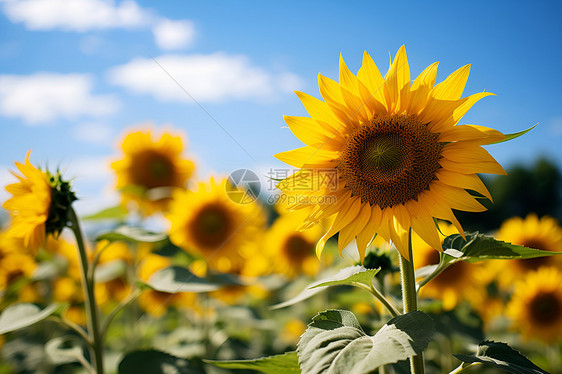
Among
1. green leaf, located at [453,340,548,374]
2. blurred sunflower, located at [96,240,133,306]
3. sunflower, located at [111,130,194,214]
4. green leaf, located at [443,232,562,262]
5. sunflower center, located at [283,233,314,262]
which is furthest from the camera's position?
sunflower center, located at [283,233,314,262]

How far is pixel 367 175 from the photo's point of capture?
1.74 meters

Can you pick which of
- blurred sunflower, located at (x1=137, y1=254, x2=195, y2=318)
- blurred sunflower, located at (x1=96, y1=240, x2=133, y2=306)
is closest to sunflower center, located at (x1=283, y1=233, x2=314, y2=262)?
blurred sunflower, located at (x1=137, y1=254, x2=195, y2=318)

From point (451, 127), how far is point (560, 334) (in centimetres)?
390

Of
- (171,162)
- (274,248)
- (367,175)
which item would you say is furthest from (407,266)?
(274,248)

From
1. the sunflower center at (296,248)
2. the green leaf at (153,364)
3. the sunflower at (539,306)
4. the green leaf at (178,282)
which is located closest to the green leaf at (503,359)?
the green leaf at (178,282)

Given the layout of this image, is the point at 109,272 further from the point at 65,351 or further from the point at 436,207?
the point at 436,207

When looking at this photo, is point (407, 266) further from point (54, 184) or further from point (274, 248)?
point (274, 248)

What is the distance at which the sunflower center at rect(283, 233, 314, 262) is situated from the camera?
5449mm

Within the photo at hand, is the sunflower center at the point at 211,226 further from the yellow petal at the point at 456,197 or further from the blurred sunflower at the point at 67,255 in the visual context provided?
the yellow petal at the point at 456,197

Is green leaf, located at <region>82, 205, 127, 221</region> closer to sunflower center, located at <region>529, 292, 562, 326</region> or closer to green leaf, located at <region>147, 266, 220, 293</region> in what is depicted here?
green leaf, located at <region>147, 266, 220, 293</region>

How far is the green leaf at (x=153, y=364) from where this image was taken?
2.12 m

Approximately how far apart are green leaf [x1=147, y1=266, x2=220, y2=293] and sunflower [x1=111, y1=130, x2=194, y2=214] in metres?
2.06

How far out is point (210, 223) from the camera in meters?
4.22

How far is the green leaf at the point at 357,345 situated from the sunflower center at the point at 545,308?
364cm
